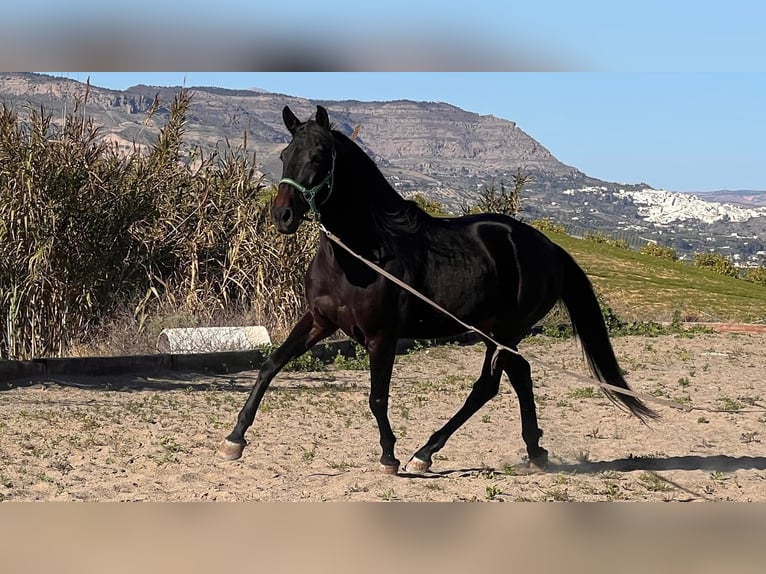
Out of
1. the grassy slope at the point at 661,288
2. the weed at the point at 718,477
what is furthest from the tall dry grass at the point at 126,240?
the grassy slope at the point at 661,288

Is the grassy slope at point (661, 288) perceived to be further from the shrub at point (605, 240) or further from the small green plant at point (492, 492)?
the small green plant at point (492, 492)

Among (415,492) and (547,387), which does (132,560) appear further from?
(547,387)

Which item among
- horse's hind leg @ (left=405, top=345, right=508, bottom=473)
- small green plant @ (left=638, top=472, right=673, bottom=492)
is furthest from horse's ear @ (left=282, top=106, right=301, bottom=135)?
small green plant @ (left=638, top=472, right=673, bottom=492)

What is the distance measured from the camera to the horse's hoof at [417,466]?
6328mm

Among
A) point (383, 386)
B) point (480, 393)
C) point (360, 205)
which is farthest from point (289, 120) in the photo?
point (480, 393)

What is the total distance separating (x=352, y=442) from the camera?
7500mm

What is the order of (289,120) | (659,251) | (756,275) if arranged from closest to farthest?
(289,120) → (756,275) → (659,251)

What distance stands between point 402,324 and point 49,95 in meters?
9.85

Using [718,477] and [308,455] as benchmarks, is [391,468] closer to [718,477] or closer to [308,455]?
[308,455]

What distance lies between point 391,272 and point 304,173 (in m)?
0.85

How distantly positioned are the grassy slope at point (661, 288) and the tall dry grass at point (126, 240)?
26.7ft

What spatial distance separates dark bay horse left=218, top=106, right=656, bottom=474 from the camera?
576 centimetres

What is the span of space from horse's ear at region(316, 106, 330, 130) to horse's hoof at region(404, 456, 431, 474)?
2.09 metres

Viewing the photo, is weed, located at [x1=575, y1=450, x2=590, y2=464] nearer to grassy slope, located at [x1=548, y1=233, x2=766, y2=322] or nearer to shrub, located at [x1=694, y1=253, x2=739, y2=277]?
grassy slope, located at [x1=548, y1=233, x2=766, y2=322]
